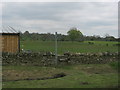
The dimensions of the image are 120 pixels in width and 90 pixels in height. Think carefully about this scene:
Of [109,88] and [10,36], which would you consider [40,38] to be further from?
[109,88]

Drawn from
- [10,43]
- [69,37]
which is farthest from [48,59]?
[69,37]

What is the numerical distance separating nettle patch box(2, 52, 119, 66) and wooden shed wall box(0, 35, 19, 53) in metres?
3.56

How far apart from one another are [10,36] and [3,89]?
12.0 meters

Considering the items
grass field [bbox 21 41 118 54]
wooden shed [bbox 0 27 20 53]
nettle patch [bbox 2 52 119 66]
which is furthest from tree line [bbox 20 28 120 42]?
nettle patch [bbox 2 52 119 66]

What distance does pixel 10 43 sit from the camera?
→ 18.9m

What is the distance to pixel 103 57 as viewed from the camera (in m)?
15.4

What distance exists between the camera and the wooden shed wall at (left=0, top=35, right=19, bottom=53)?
1866 centimetres

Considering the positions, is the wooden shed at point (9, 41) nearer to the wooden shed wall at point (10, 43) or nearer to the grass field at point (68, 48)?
the wooden shed wall at point (10, 43)

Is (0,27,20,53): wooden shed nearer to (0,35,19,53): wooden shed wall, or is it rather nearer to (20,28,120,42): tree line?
(0,35,19,53): wooden shed wall

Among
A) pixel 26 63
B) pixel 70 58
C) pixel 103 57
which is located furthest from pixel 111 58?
pixel 26 63

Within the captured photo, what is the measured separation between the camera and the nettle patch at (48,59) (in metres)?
14.3

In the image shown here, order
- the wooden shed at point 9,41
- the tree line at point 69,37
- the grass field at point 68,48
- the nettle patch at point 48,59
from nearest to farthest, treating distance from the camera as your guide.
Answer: the nettle patch at point 48,59 < the wooden shed at point 9,41 < the grass field at point 68,48 < the tree line at point 69,37

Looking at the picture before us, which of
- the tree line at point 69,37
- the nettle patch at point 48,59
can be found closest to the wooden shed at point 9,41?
the nettle patch at point 48,59

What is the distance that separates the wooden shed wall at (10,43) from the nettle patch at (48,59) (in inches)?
140
